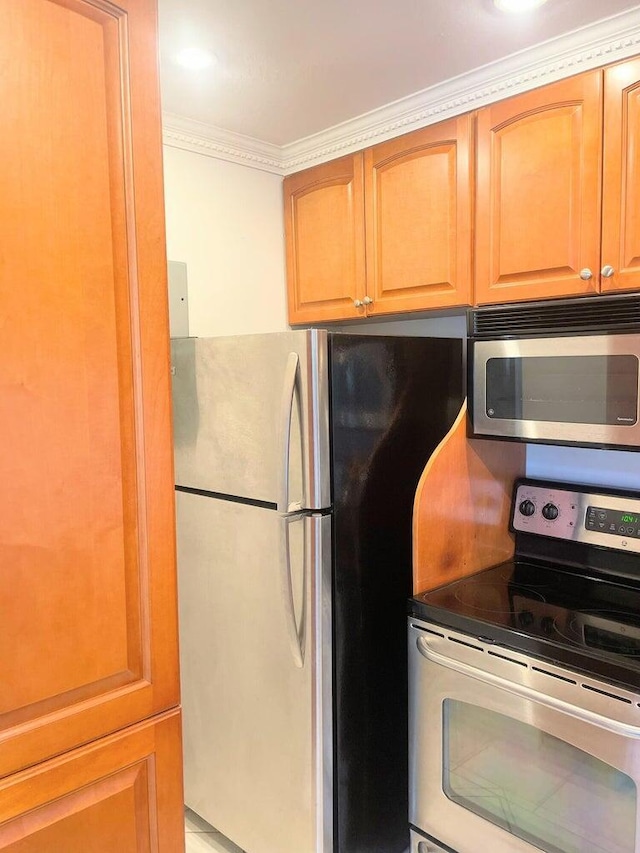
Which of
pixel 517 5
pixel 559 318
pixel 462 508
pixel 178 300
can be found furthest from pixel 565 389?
pixel 178 300

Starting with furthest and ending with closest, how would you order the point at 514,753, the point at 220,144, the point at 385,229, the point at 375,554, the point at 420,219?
1. the point at 220,144
2. the point at 385,229
3. the point at 420,219
4. the point at 375,554
5. the point at 514,753

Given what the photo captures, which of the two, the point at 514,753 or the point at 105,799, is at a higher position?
the point at 105,799

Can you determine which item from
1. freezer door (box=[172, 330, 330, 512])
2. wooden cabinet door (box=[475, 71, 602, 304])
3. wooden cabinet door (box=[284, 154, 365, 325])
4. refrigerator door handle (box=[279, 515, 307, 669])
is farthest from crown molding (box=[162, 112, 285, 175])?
refrigerator door handle (box=[279, 515, 307, 669])

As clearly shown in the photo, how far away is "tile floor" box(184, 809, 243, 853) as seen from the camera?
2.00 metres

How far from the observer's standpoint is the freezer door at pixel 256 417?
1609mm

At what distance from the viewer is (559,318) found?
5.25 feet

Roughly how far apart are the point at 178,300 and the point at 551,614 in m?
1.53

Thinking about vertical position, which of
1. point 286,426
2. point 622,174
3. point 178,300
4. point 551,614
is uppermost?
point 622,174

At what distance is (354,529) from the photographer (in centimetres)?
170

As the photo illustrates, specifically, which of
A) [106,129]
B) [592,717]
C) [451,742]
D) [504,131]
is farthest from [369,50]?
[451,742]

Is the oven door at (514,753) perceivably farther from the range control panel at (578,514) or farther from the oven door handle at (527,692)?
the range control panel at (578,514)

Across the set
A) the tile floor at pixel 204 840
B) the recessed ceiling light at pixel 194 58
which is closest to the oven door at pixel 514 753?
the tile floor at pixel 204 840

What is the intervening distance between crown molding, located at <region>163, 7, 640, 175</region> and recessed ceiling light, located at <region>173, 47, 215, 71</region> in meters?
0.39

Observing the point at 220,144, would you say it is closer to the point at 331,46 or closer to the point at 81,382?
the point at 331,46
